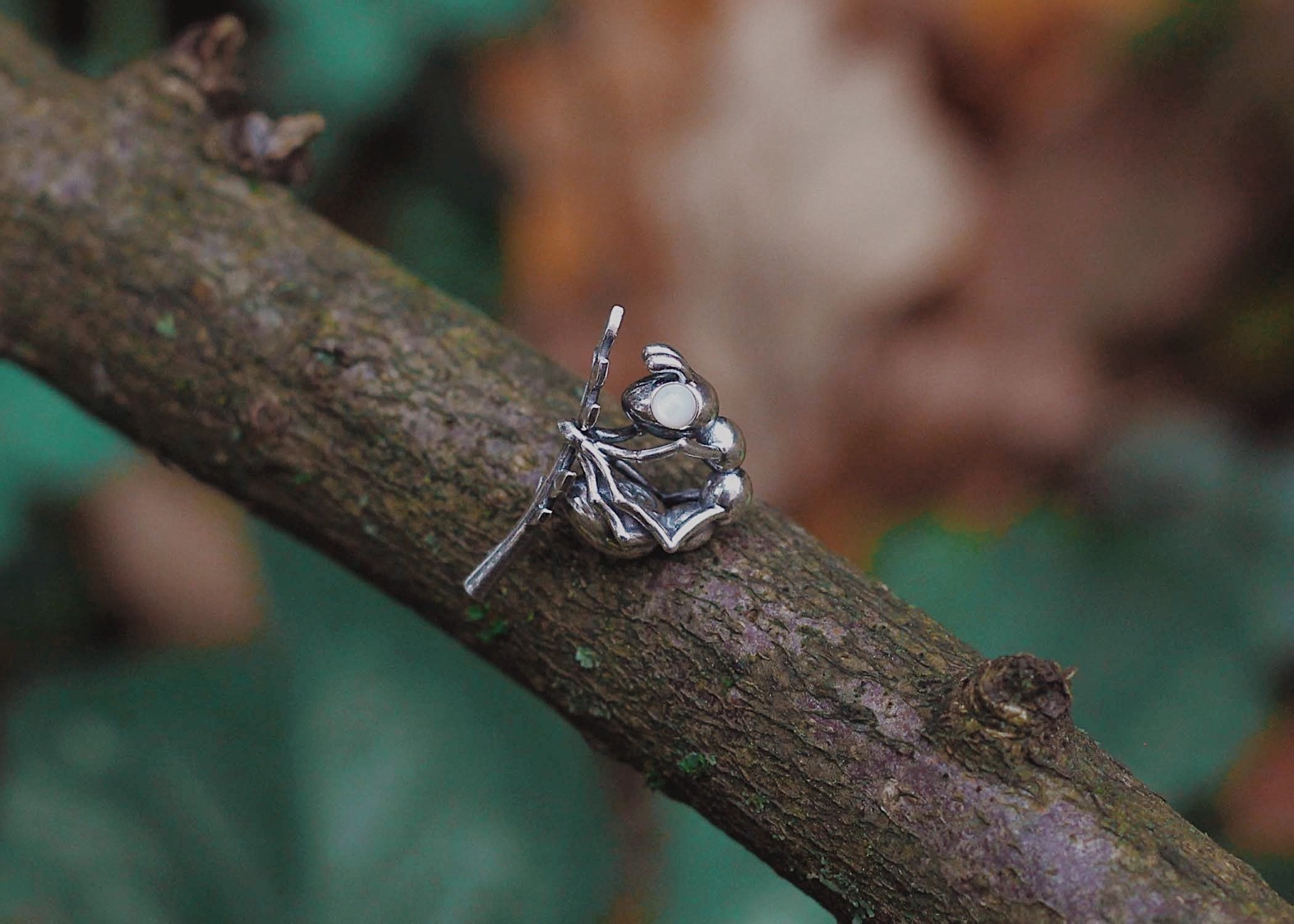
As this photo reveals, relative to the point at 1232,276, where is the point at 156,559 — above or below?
below

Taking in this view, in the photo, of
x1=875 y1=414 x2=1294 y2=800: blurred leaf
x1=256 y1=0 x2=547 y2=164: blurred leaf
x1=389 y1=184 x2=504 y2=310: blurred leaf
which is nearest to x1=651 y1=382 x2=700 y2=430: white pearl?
x1=875 y1=414 x2=1294 y2=800: blurred leaf

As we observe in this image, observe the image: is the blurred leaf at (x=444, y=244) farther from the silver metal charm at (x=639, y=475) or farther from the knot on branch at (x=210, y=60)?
the silver metal charm at (x=639, y=475)

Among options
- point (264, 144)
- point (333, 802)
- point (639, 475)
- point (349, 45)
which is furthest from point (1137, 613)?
point (349, 45)

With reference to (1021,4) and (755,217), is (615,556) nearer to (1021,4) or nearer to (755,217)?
(755,217)

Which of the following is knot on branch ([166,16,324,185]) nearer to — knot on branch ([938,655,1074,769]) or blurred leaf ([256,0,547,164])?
blurred leaf ([256,0,547,164])

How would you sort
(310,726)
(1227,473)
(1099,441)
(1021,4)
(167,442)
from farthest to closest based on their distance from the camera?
1. (1021,4)
2. (1099,441)
3. (1227,473)
4. (310,726)
5. (167,442)

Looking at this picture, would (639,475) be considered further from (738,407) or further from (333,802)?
(738,407)

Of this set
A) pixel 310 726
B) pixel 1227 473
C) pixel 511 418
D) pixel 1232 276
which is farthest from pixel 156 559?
pixel 1232 276
